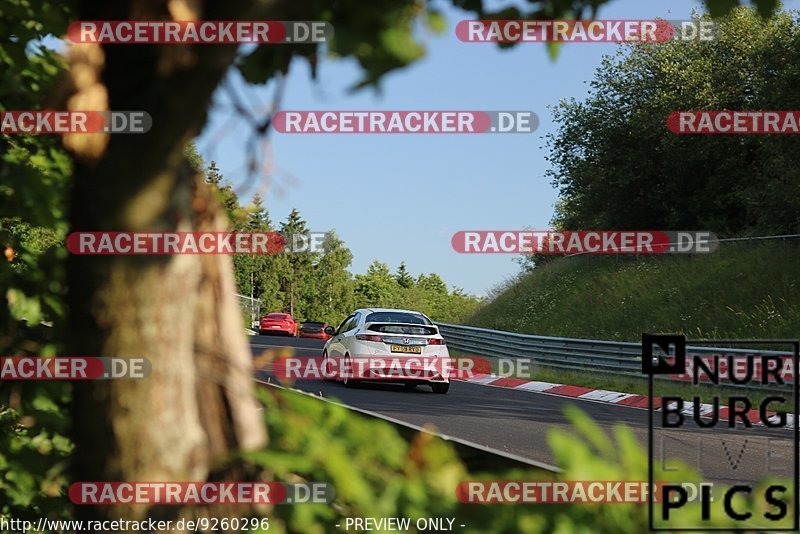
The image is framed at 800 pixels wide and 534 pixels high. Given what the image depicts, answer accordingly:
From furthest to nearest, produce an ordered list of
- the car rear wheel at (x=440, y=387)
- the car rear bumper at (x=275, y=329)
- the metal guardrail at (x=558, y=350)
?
the car rear bumper at (x=275, y=329), the metal guardrail at (x=558, y=350), the car rear wheel at (x=440, y=387)

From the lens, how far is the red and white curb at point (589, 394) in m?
17.4

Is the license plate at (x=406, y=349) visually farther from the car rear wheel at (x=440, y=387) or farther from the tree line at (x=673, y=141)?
the tree line at (x=673, y=141)

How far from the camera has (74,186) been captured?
2.42 m

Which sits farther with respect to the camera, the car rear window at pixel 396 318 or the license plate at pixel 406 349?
the car rear window at pixel 396 318

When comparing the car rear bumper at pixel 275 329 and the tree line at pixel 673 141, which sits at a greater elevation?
the tree line at pixel 673 141

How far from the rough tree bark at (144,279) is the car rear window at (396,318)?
16.9 meters

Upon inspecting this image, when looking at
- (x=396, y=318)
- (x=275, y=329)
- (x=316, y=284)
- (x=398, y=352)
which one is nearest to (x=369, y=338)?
(x=398, y=352)

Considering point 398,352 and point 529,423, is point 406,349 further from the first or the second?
point 529,423

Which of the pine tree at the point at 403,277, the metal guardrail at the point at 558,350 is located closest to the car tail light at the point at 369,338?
the metal guardrail at the point at 558,350

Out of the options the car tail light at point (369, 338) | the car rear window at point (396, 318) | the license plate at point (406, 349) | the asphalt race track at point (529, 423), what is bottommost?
the asphalt race track at point (529, 423)

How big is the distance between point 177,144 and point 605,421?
1354cm

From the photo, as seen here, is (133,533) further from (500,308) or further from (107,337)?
(500,308)

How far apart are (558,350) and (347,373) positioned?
8048 mm

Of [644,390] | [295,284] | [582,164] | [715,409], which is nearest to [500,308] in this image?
[582,164]
